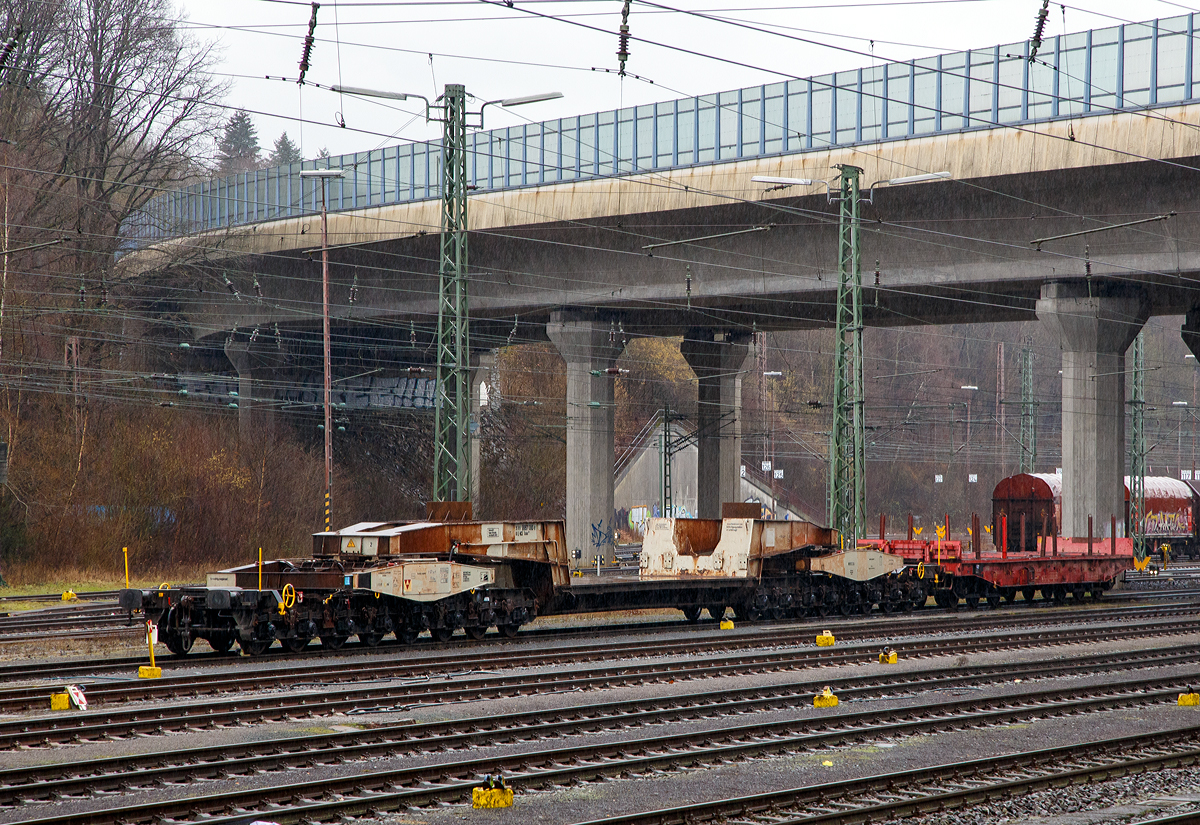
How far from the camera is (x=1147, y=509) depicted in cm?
5506

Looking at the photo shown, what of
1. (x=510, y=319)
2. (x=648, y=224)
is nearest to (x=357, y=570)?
(x=648, y=224)

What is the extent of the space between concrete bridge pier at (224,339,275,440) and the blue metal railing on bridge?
23.7 feet

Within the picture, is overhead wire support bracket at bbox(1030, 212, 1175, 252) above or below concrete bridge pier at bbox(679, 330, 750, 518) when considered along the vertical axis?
above

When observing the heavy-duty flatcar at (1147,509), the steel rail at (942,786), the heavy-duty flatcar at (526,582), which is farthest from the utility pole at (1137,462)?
the steel rail at (942,786)

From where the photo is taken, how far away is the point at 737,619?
2856cm

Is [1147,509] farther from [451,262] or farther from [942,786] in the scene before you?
[942,786]

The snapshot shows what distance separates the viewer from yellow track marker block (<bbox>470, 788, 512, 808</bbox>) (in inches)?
400

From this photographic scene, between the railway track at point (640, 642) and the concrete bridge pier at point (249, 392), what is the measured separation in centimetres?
3095

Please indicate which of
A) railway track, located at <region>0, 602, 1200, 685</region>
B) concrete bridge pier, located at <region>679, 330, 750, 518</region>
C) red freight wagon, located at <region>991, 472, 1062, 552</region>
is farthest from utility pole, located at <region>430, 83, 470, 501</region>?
concrete bridge pier, located at <region>679, 330, 750, 518</region>

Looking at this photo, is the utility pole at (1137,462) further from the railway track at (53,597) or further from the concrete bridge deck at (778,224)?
the railway track at (53,597)

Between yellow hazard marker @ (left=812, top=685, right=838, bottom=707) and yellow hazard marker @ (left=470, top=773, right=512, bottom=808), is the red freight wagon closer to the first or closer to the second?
yellow hazard marker @ (left=812, top=685, right=838, bottom=707)

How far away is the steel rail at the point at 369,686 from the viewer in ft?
44.5

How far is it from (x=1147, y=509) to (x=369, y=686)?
1832 inches

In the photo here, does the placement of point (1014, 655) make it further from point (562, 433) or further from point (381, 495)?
point (562, 433)
